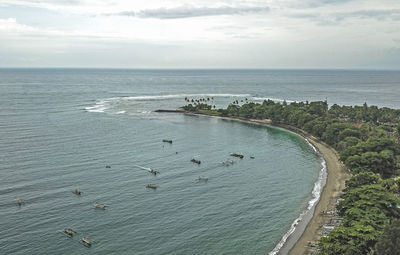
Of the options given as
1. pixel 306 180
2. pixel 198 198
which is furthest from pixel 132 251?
pixel 306 180

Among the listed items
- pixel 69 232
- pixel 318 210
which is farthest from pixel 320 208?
pixel 69 232

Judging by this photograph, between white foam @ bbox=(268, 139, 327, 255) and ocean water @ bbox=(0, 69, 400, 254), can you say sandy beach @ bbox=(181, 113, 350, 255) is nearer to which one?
white foam @ bbox=(268, 139, 327, 255)

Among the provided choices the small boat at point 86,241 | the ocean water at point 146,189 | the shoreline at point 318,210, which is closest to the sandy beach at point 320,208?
the shoreline at point 318,210

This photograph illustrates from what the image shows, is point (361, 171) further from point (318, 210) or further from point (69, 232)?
point (69, 232)

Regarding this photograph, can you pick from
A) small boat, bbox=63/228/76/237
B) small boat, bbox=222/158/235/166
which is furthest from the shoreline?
small boat, bbox=63/228/76/237

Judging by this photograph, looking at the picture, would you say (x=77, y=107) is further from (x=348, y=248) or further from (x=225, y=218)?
(x=348, y=248)

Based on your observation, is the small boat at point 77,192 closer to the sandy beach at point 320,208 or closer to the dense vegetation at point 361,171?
the sandy beach at point 320,208
